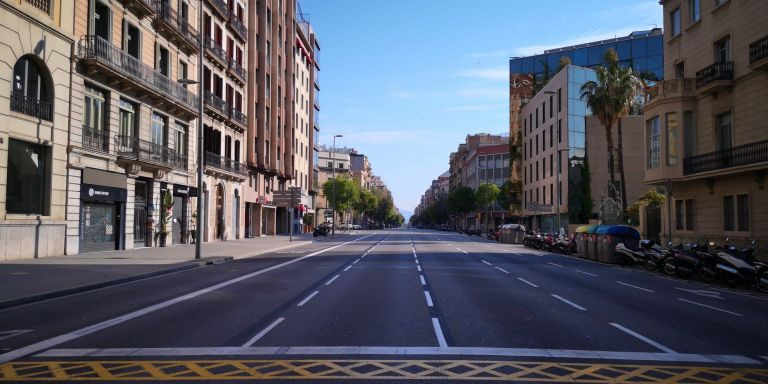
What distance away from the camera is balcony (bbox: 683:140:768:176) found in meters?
23.4

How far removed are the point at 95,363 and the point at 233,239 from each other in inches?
1595

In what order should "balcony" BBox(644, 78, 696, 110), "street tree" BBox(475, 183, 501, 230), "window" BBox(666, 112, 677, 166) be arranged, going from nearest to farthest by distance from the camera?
1. "balcony" BBox(644, 78, 696, 110)
2. "window" BBox(666, 112, 677, 166)
3. "street tree" BBox(475, 183, 501, 230)

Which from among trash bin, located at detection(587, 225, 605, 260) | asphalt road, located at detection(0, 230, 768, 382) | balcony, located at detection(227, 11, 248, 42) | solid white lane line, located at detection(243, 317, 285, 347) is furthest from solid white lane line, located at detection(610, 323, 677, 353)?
balcony, located at detection(227, 11, 248, 42)

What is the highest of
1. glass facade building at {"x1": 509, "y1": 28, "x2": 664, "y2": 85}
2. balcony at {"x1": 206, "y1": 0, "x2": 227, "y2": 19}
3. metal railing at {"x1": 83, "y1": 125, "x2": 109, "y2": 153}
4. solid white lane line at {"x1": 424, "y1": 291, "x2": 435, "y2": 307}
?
glass facade building at {"x1": 509, "y1": 28, "x2": 664, "y2": 85}

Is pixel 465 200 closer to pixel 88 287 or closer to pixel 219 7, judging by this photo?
pixel 219 7

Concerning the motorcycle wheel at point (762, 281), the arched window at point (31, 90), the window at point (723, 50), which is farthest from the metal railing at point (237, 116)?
the motorcycle wheel at point (762, 281)

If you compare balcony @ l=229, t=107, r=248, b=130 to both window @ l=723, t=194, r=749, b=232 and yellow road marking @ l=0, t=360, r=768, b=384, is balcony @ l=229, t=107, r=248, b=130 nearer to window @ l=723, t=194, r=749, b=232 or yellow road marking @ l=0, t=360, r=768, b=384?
window @ l=723, t=194, r=749, b=232

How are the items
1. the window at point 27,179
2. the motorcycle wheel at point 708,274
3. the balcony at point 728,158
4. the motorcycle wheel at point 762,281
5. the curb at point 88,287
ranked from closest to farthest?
the curb at point 88,287 < the motorcycle wheel at point 762,281 < the motorcycle wheel at point 708,274 < the window at point 27,179 < the balcony at point 728,158

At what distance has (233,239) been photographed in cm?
4684

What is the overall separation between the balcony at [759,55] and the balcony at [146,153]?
26.7m

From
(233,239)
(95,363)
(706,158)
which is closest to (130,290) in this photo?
(95,363)

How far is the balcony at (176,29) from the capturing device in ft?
103

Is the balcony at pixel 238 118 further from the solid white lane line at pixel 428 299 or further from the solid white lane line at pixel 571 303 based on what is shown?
the solid white lane line at pixel 571 303

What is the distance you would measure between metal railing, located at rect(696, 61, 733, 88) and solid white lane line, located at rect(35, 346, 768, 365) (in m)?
21.8
